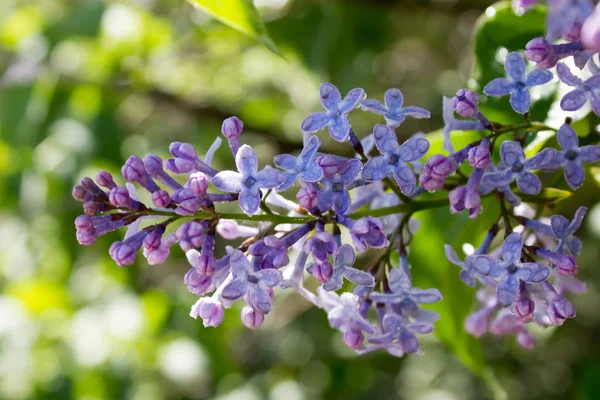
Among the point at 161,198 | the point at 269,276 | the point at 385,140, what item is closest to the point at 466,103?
the point at 385,140

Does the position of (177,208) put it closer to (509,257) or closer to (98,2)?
(509,257)

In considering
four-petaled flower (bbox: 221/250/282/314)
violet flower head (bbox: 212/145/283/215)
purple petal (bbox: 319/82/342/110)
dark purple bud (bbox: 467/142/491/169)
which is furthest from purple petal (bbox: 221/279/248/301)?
dark purple bud (bbox: 467/142/491/169)

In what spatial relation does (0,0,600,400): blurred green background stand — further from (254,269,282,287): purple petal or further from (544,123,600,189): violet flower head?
(254,269,282,287): purple petal

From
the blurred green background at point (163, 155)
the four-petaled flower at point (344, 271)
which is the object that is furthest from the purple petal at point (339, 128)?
the blurred green background at point (163, 155)

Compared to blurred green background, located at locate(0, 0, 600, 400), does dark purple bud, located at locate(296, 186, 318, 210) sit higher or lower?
higher

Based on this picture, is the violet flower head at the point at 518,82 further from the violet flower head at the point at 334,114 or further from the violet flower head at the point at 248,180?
the violet flower head at the point at 248,180

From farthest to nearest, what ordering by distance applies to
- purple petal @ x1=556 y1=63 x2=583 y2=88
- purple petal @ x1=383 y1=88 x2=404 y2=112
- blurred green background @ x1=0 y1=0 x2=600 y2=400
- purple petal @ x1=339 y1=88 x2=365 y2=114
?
blurred green background @ x1=0 y1=0 x2=600 y2=400
purple petal @ x1=383 y1=88 x2=404 y2=112
purple petal @ x1=339 y1=88 x2=365 y2=114
purple petal @ x1=556 y1=63 x2=583 y2=88

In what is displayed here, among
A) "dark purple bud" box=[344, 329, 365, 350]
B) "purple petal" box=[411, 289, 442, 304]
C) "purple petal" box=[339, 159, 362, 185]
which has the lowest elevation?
"dark purple bud" box=[344, 329, 365, 350]

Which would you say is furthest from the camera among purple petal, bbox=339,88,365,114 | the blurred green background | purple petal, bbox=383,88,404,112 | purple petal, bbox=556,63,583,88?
the blurred green background
